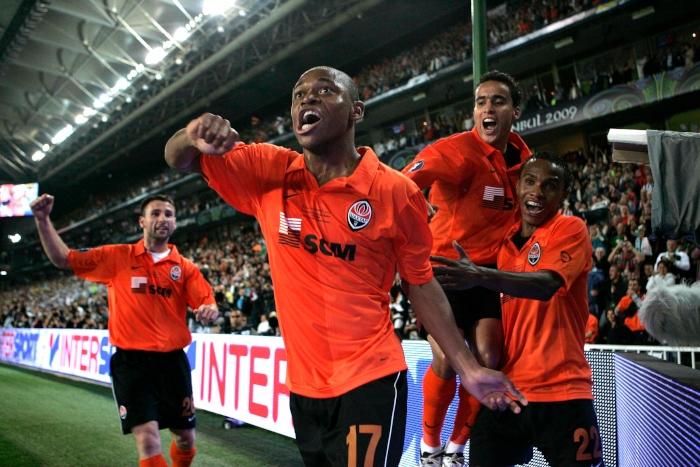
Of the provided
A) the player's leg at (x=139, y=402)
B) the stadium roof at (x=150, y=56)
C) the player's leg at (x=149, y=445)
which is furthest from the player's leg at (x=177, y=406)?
the stadium roof at (x=150, y=56)

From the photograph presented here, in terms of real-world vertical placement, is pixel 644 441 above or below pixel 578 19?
below

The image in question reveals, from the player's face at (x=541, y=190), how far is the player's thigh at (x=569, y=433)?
3.01ft

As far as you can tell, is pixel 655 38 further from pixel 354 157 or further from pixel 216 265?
pixel 354 157

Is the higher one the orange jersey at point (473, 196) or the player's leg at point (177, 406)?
the orange jersey at point (473, 196)

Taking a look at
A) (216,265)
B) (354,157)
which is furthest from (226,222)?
(354,157)

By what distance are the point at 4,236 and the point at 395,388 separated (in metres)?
59.5

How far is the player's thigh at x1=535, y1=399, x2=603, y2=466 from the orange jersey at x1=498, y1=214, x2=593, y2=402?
0.05 m

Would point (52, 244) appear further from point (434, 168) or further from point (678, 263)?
point (678, 263)

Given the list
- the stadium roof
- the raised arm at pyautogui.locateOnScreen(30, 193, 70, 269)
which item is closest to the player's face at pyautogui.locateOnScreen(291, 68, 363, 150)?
the raised arm at pyautogui.locateOnScreen(30, 193, 70, 269)

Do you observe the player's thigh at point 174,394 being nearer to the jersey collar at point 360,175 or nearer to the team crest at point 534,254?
the jersey collar at point 360,175

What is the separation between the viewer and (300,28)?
25234mm

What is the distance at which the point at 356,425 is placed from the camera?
2.17 meters

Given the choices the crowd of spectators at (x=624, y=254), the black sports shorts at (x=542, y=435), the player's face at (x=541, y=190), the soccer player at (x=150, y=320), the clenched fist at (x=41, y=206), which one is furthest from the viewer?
the crowd of spectators at (x=624, y=254)

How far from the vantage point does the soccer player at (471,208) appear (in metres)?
3.29
